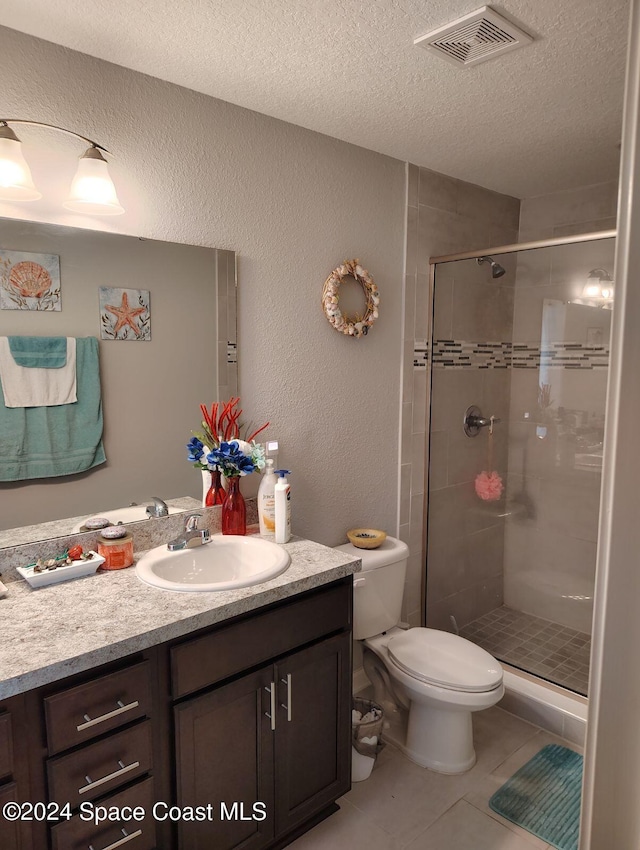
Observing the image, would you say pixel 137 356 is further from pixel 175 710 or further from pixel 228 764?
pixel 228 764

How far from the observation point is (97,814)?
4.47 ft

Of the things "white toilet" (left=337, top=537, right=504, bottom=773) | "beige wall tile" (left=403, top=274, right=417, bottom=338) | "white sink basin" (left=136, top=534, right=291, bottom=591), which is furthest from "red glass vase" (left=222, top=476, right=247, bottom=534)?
"beige wall tile" (left=403, top=274, right=417, bottom=338)

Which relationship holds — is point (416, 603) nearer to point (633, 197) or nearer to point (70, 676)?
point (70, 676)

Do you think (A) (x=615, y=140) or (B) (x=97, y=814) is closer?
(B) (x=97, y=814)

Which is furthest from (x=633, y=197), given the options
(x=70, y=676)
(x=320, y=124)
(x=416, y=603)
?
(x=416, y=603)

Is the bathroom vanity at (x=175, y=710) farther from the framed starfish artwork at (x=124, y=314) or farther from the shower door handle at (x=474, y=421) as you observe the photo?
the shower door handle at (x=474, y=421)

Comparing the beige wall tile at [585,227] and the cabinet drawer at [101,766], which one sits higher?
the beige wall tile at [585,227]

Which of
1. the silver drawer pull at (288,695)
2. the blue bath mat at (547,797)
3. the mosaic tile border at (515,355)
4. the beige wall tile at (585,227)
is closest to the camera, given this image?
the silver drawer pull at (288,695)

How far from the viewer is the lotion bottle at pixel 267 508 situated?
2098 millimetres

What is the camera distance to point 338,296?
247 cm

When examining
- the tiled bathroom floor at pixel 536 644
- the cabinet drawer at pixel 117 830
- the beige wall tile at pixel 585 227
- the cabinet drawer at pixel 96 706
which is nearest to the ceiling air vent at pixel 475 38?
the beige wall tile at pixel 585 227

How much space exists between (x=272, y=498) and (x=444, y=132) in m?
1.56

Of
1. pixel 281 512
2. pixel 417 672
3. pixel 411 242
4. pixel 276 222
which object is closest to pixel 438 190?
pixel 411 242

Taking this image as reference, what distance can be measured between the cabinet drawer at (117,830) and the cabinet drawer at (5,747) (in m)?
0.19
